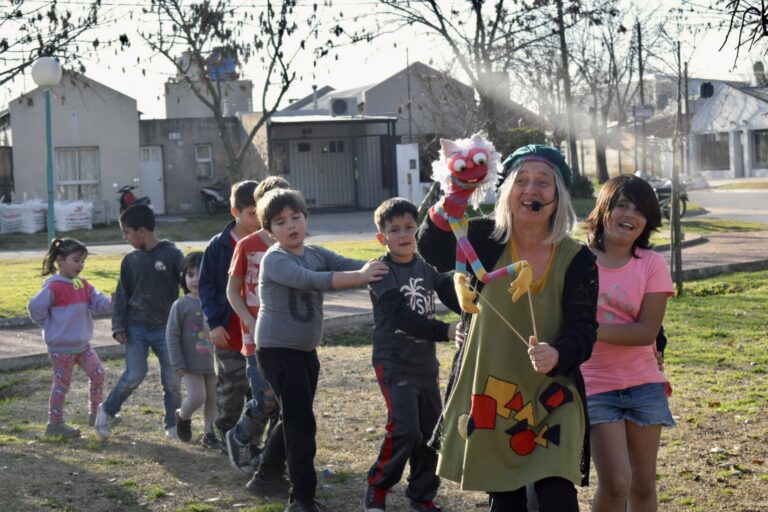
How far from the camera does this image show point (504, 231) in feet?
13.4

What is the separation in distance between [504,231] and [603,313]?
0.86 metres

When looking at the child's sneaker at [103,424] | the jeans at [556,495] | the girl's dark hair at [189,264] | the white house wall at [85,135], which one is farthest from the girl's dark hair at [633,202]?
the white house wall at [85,135]

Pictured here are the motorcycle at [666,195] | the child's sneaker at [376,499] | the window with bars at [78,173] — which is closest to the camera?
the child's sneaker at [376,499]

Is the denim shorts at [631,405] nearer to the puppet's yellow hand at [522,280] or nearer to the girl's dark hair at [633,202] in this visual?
the girl's dark hair at [633,202]

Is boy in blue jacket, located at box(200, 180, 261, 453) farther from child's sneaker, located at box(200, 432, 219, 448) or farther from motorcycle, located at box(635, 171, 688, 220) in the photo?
motorcycle, located at box(635, 171, 688, 220)

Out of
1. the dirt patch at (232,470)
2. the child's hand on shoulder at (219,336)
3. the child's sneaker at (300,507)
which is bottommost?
the dirt patch at (232,470)

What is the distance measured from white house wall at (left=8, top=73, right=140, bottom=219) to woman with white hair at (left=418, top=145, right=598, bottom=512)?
3321cm

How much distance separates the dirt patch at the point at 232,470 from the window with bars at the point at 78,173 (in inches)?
1147

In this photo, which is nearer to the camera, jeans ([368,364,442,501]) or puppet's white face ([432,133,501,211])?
puppet's white face ([432,133,501,211])

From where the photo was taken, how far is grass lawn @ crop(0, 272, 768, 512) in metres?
6.23

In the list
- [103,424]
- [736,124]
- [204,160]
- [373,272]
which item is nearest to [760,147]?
[736,124]

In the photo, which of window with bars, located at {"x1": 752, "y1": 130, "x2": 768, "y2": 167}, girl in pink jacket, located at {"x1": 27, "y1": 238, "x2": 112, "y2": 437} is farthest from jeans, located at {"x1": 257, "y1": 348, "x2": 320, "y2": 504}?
window with bars, located at {"x1": 752, "y1": 130, "x2": 768, "y2": 167}

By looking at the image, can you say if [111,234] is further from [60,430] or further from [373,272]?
[373,272]

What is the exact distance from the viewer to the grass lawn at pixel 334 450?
6.23m
